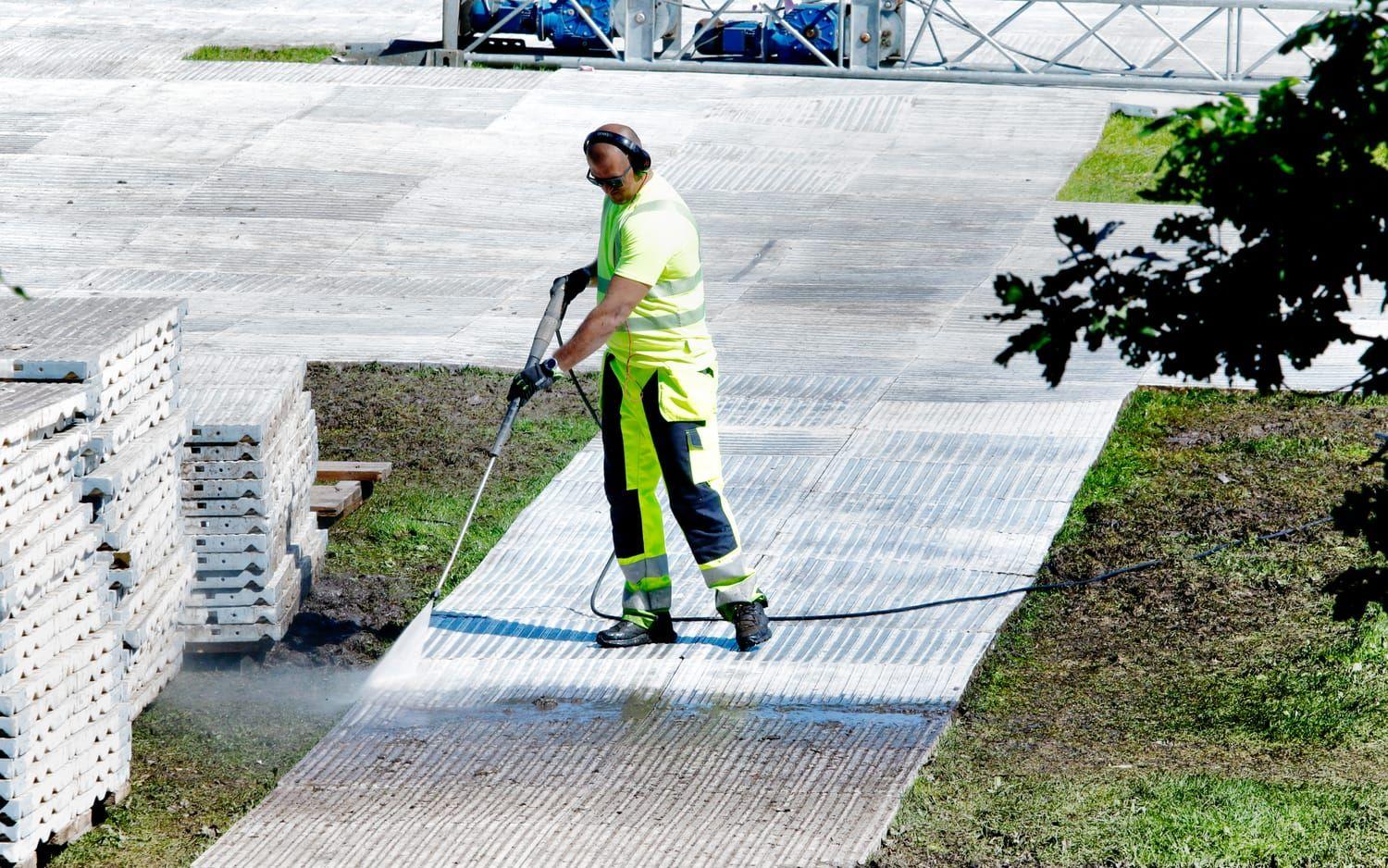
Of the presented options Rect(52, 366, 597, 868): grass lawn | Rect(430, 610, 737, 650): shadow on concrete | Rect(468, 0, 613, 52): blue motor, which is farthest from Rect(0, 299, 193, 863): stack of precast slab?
Rect(468, 0, 613, 52): blue motor

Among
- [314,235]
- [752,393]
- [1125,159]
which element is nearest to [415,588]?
[752,393]

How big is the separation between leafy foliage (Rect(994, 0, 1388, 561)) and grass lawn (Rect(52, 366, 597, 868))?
11.5ft

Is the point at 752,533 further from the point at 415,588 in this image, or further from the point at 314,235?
the point at 314,235

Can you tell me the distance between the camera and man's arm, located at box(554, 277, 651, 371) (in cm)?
646

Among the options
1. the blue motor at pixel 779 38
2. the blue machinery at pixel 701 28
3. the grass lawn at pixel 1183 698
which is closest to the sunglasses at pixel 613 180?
the grass lawn at pixel 1183 698

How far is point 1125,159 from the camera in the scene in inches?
671

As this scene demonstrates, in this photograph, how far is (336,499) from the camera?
28.3 ft

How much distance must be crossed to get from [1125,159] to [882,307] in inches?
215

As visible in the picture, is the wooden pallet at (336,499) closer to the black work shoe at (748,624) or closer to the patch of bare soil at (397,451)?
the patch of bare soil at (397,451)

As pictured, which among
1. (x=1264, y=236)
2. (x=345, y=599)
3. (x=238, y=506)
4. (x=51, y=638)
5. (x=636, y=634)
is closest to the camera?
(x=1264, y=236)

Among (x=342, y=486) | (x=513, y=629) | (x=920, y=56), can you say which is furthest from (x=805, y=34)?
(x=513, y=629)

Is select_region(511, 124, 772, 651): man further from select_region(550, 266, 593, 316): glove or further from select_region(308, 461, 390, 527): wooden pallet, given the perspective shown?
select_region(308, 461, 390, 527): wooden pallet

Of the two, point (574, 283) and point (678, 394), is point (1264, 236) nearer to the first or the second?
point (678, 394)

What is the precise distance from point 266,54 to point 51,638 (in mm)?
16915
